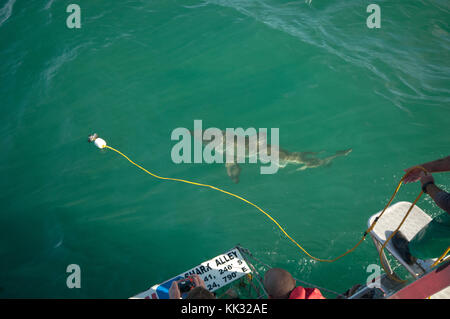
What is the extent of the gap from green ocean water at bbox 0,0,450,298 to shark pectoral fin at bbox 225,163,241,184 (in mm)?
187

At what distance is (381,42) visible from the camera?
10641mm

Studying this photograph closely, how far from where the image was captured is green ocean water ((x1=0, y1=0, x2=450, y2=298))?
559 cm

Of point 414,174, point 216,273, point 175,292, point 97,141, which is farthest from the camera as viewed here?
point 97,141

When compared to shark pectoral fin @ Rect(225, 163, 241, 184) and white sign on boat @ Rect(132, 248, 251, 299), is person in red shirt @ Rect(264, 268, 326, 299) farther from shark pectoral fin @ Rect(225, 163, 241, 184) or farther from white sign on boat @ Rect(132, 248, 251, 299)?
shark pectoral fin @ Rect(225, 163, 241, 184)

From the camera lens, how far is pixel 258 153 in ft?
24.0

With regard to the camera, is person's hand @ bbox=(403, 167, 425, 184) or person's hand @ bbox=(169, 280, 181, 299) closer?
person's hand @ bbox=(403, 167, 425, 184)

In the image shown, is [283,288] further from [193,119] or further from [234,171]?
[193,119]

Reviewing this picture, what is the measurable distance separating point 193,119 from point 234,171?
7.87 ft

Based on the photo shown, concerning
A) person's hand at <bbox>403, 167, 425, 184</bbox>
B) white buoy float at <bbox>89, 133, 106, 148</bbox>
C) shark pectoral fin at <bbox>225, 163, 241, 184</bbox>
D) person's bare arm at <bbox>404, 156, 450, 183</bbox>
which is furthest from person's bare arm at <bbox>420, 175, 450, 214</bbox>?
white buoy float at <bbox>89, 133, 106, 148</bbox>

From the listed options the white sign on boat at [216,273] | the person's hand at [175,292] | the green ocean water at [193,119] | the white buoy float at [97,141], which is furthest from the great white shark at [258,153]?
the person's hand at [175,292]

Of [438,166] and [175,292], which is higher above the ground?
[438,166]

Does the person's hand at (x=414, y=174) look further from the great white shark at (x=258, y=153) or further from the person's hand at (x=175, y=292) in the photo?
the great white shark at (x=258, y=153)

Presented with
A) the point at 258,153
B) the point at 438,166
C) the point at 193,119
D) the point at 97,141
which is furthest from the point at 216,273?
the point at 193,119

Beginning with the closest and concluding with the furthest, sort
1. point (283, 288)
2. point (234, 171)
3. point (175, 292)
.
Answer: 1. point (283, 288)
2. point (175, 292)
3. point (234, 171)
